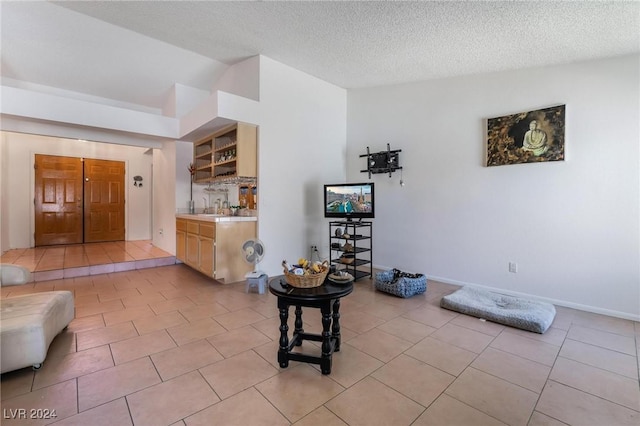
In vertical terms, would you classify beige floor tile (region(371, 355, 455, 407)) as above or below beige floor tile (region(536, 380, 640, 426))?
above

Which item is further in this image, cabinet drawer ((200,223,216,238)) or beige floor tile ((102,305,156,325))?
cabinet drawer ((200,223,216,238))

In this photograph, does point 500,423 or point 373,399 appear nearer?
point 500,423

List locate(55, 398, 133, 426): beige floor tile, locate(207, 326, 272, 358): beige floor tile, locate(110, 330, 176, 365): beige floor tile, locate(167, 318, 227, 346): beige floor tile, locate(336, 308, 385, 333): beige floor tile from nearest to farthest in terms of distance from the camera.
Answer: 1. locate(55, 398, 133, 426): beige floor tile
2. locate(110, 330, 176, 365): beige floor tile
3. locate(207, 326, 272, 358): beige floor tile
4. locate(167, 318, 227, 346): beige floor tile
5. locate(336, 308, 385, 333): beige floor tile

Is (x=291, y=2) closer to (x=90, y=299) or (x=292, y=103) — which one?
(x=292, y=103)

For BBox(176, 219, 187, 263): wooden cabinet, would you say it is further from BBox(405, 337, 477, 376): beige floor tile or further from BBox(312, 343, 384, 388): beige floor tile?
BBox(405, 337, 477, 376): beige floor tile

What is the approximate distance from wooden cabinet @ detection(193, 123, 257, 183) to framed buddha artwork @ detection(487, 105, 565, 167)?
3.25m

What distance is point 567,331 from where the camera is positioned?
269cm

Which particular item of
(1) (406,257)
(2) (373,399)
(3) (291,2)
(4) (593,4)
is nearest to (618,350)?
(2) (373,399)

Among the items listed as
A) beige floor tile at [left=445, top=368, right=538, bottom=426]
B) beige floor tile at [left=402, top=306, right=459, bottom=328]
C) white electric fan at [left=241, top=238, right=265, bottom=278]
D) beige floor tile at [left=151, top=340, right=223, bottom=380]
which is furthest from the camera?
white electric fan at [left=241, top=238, right=265, bottom=278]

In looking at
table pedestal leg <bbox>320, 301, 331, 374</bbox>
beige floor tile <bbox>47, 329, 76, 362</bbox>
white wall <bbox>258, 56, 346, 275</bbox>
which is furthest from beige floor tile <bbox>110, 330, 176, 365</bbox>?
white wall <bbox>258, 56, 346, 275</bbox>

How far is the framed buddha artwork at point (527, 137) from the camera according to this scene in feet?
10.7

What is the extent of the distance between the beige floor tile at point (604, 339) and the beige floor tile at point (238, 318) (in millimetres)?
2940

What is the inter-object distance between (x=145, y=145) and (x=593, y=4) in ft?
21.2

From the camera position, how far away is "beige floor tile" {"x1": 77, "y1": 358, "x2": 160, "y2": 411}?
1.71 meters
